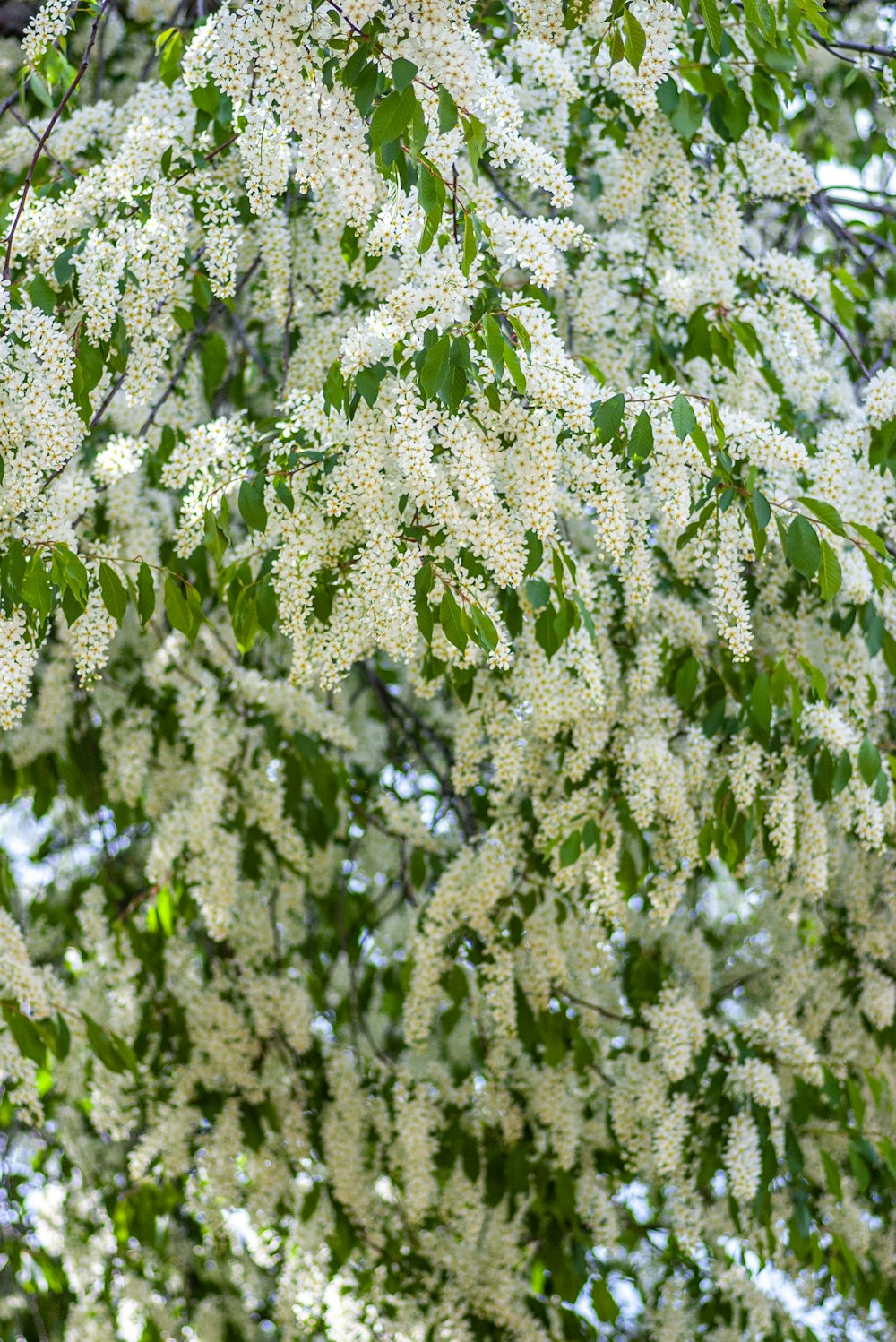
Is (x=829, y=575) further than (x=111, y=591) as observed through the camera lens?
Yes

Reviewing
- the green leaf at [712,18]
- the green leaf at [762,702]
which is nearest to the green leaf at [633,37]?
the green leaf at [712,18]

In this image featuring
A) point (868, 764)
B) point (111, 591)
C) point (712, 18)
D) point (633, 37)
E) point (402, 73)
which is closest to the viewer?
point (402, 73)

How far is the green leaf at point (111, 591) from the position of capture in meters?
2.57

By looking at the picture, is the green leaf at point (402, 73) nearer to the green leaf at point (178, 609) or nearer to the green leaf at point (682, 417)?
the green leaf at point (682, 417)

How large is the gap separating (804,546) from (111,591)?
1.26 m

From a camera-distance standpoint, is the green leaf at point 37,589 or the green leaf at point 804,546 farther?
the green leaf at point 804,546

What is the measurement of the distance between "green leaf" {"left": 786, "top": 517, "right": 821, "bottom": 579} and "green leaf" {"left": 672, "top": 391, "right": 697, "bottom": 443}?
0.98 feet

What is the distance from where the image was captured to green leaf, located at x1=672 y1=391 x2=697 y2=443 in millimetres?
2525

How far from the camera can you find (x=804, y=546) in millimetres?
2682

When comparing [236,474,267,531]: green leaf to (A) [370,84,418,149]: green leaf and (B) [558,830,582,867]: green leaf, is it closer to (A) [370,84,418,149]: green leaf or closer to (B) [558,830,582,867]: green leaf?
(A) [370,84,418,149]: green leaf

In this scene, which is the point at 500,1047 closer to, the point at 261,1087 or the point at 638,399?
the point at 261,1087

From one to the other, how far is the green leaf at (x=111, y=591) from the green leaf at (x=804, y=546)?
1.21m

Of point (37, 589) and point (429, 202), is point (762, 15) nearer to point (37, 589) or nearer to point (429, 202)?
point (429, 202)

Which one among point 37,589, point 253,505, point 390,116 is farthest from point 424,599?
point 390,116
